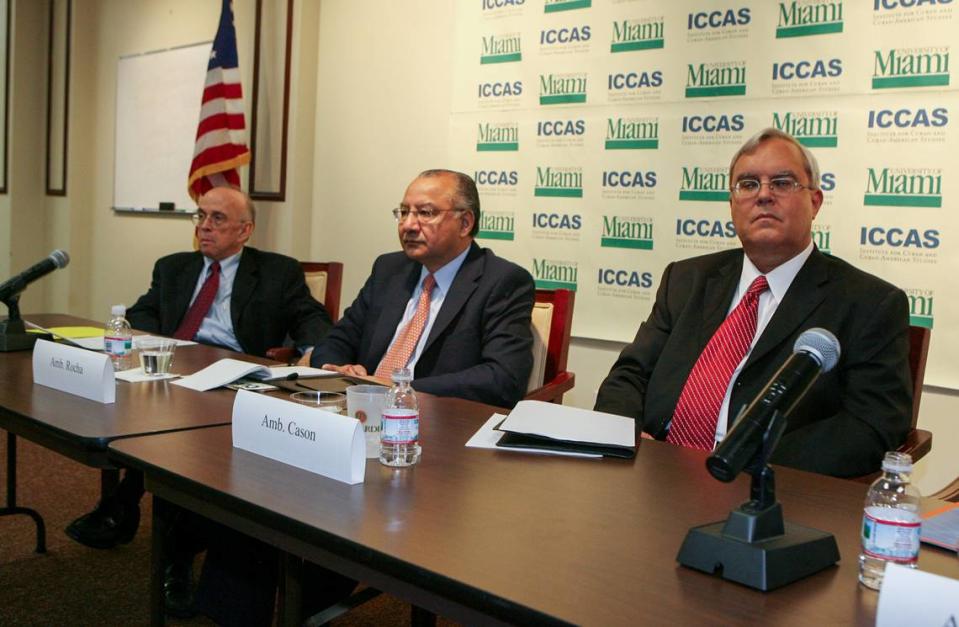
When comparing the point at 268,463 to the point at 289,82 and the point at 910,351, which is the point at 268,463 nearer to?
the point at 910,351

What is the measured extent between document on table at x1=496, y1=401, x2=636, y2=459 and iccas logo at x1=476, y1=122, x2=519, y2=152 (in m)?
2.30

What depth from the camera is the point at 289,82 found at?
4.69 meters

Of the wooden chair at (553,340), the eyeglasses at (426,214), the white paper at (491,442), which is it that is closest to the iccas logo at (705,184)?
the wooden chair at (553,340)

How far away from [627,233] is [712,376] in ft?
4.75

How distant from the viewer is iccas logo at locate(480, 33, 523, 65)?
384 cm

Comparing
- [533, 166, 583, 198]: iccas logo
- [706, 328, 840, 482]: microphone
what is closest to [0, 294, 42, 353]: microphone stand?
[533, 166, 583, 198]: iccas logo

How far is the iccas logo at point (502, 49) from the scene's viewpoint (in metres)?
3.84

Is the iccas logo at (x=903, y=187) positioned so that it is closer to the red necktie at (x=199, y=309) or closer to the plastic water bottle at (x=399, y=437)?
the plastic water bottle at (x=399, y=437)

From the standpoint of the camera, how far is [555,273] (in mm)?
3764

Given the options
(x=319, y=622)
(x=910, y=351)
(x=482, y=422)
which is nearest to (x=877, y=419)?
(x=910, y=351)

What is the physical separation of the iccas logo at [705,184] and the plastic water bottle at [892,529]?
91.2 inches

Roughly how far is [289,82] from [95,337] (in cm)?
239

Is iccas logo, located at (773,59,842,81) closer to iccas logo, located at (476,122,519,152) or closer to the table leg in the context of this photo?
iccas logo, located at (476,122,519,152)

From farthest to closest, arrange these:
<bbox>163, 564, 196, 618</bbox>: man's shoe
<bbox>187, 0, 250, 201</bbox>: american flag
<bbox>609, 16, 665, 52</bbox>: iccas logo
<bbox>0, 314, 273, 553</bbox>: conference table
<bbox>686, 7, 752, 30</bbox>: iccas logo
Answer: <bbox>187, 0, 250, 201</bbox>: american flag, <bbox>609, 16, 665, 52</bbox>: iccas logo, <bbox>686, 7, 752, 30</bbox>: iccas logo, <bbox>163, 564, 196, 618</bbox>: man's shoe, <bbox>0, 314, 273, 553</bbox>: conference table
